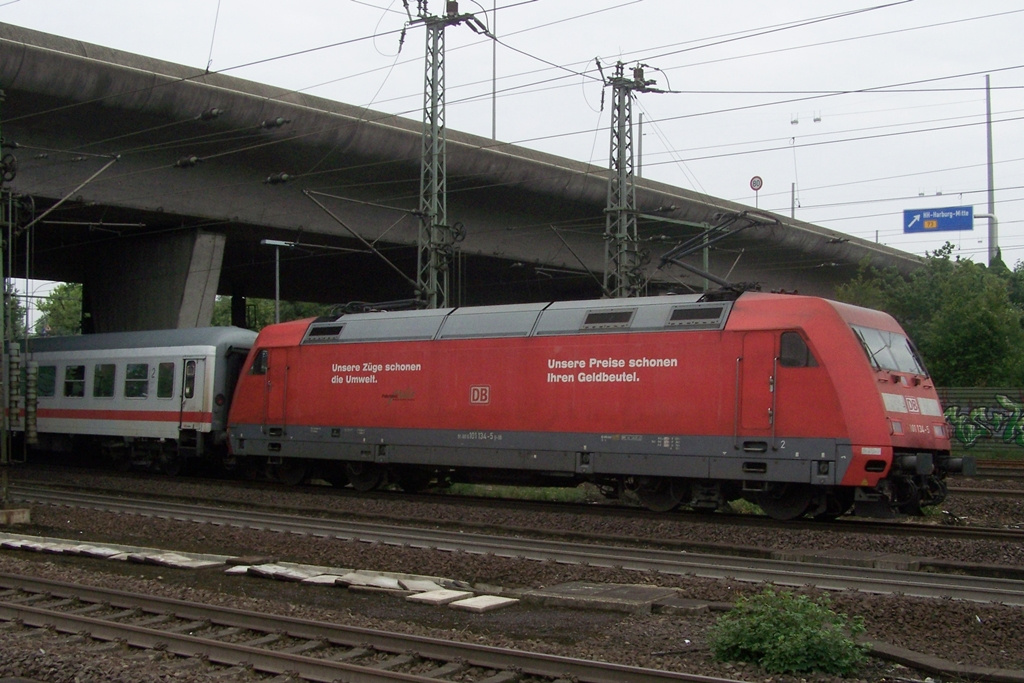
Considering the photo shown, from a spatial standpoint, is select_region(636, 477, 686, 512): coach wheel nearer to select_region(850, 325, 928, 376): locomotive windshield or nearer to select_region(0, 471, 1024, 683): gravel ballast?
select_region(0, 471, 1024, 683): gravel ballast

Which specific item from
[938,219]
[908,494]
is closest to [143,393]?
[908,494]

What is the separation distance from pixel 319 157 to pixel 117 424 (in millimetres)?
10290

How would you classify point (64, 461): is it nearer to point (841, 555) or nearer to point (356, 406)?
point (356, 406)

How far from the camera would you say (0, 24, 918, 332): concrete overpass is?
26.0m

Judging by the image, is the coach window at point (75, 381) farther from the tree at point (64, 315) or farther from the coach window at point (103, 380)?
the tree at point (64, 315)

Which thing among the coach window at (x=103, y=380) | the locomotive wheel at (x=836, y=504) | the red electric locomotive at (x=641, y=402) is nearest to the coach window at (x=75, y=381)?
the coach window at (x=103, y=380)

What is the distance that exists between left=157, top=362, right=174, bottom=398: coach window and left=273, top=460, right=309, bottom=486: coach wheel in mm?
3681

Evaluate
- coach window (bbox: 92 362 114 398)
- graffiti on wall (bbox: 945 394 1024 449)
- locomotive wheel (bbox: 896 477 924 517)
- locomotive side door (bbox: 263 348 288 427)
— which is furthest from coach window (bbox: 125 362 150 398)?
graffiti on wall (bbox: 945 394 1024 449)

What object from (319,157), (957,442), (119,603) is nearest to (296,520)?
(119,603)

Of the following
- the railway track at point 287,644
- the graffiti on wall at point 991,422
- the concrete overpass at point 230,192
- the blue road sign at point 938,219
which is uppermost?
the blue road sign at point 938,219

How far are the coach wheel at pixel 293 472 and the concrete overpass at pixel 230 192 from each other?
5.70 metres

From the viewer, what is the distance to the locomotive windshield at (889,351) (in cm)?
1505

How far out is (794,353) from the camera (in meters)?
14.9

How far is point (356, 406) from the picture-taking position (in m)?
20.2
